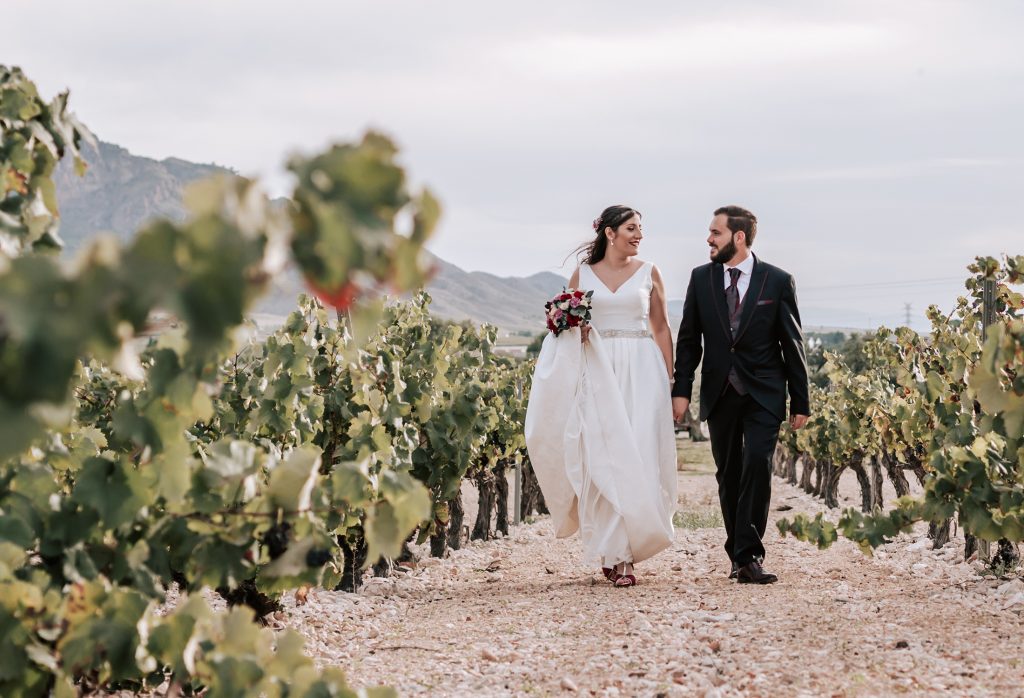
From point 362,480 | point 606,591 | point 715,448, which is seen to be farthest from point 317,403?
point 362,480

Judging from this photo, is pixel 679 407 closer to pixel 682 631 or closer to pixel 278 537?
pixel 682 631

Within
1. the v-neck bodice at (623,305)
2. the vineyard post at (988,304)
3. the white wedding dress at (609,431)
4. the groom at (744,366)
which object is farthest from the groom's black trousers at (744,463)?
the vineyard post at (988,304)

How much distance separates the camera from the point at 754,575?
→ 6.21 meters

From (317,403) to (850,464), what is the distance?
12866 millimetres

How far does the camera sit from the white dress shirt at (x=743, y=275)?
251 inches

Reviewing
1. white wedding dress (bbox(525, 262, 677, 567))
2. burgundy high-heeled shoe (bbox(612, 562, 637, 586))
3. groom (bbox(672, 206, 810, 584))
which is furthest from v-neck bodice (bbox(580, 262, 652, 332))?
burgundy high-heeled shoe (bbox(612, 562, 637, 586))

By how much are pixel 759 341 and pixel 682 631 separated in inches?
82.9

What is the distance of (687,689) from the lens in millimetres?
3783

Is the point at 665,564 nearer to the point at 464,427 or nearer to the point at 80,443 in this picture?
the point at 464,427

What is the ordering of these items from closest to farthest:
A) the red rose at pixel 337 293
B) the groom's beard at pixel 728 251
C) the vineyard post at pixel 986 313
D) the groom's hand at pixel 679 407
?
the red rose at pixel 337 293 → the groom's beard at pixel 728 251 → the groom's hand at pixel 679 407 → the vineyard post at pixel 986 313

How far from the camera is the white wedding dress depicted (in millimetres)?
6516

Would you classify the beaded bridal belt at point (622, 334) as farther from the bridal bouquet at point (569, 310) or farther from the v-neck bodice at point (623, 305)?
the bridal bouquet at point (569, 310)

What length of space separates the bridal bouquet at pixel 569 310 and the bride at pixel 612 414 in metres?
0.10

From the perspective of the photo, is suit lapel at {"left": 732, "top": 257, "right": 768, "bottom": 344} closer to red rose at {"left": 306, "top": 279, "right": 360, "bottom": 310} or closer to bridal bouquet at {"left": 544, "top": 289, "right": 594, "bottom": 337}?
bridal bouquet at {"left": 544, "top": 289, "right": 594, "bottom": 337}
